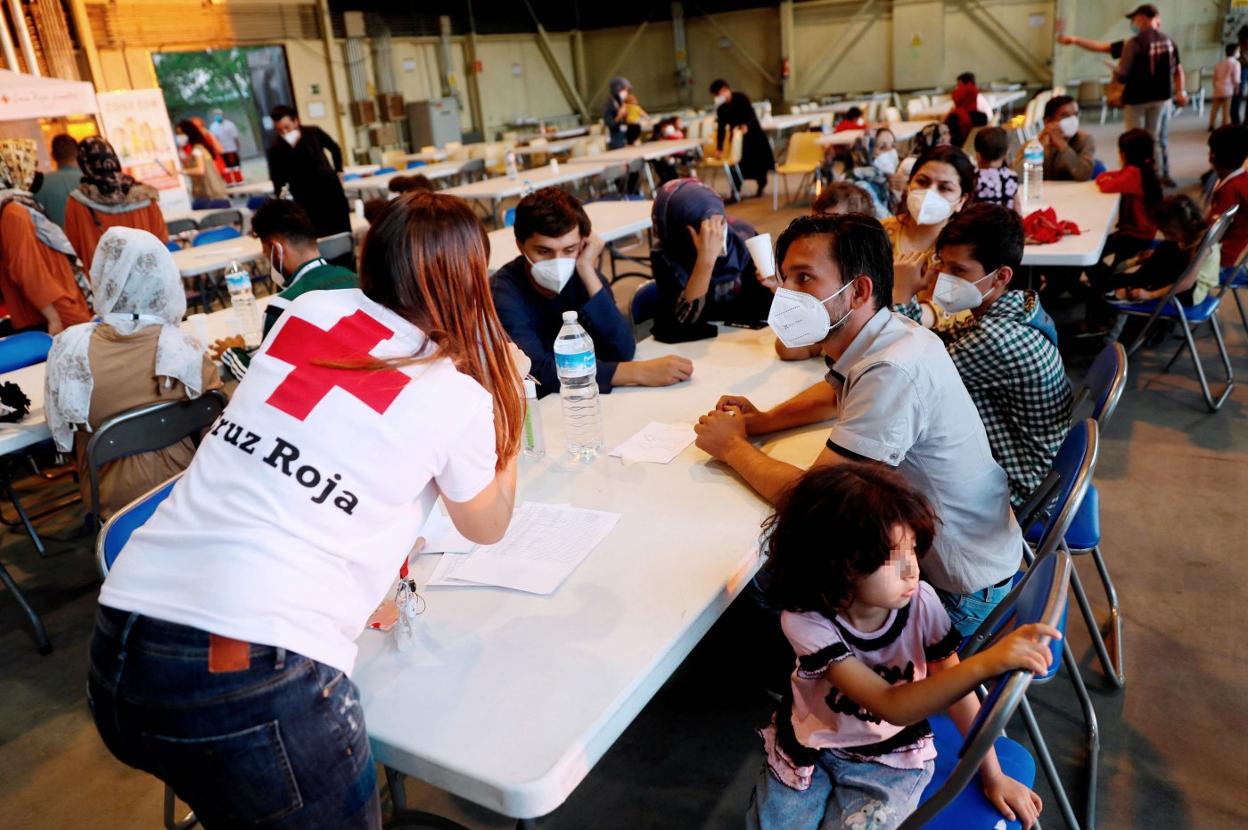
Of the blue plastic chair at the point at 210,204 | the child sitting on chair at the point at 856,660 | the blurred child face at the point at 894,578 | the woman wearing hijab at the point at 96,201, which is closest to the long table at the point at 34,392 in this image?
the woman wearing hijab at the point at 96,201

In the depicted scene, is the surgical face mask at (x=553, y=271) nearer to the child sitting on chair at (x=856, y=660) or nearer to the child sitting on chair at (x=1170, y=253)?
the child sitting on chair at (x=856, y=660)

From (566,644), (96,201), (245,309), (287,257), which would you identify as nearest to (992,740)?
(566,644)

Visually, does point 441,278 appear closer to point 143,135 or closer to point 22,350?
point 22,350

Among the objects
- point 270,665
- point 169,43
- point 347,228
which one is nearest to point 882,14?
point 169,43

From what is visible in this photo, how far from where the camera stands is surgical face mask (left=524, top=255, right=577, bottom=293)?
2.59m

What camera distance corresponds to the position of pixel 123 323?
278cm

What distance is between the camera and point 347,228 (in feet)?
21.2

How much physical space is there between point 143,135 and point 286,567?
11.0 m

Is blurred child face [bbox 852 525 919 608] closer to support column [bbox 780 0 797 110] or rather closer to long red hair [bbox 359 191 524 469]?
long red hair [bbox 359 191 524 469]

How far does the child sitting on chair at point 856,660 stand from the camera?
53.3 inches

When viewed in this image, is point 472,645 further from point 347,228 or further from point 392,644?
point 347,228

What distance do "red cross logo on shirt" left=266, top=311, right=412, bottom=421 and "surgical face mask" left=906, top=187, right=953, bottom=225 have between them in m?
2.80

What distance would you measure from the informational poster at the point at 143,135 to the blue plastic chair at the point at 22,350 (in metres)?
6.59

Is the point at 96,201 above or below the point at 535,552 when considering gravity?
above
